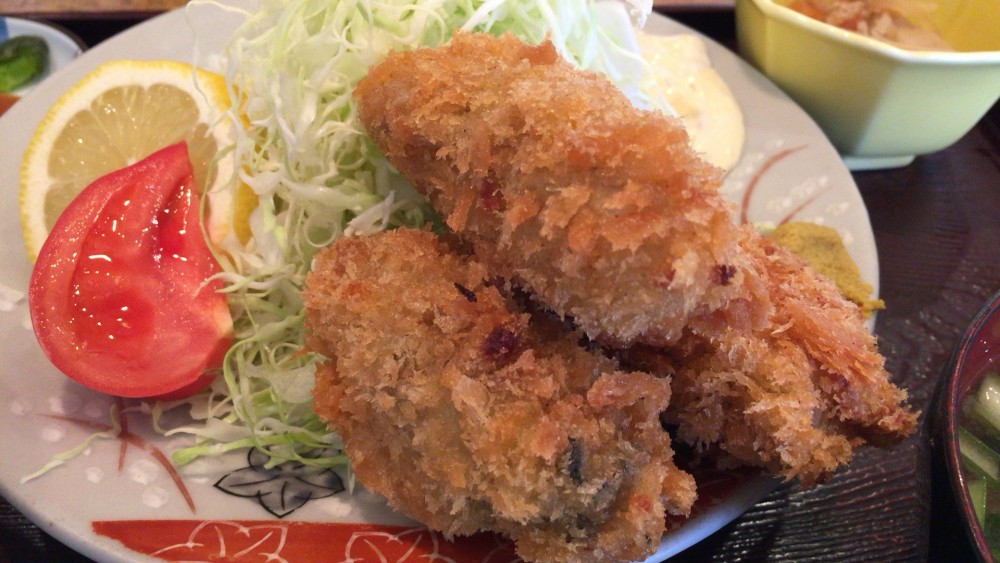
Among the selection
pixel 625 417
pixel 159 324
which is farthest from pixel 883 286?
pixel 159 324

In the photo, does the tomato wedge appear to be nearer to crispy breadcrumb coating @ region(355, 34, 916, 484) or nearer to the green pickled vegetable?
crispy breadcrumb coating @ region(355, 34, 916, 484)

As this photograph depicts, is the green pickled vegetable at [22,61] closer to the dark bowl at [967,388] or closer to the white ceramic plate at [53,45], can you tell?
the white ceramic plate at [53,45]

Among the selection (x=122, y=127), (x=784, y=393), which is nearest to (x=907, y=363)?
(x=784, y=393)

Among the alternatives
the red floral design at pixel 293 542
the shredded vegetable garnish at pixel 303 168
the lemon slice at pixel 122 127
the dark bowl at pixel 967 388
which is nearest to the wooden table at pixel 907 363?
the dark bowl at pixel 967 388

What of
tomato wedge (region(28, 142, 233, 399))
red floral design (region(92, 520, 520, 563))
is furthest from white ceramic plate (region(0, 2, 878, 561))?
tomato wedge (region(28, 142, 233, 399))

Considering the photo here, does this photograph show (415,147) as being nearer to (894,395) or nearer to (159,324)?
(159,324)

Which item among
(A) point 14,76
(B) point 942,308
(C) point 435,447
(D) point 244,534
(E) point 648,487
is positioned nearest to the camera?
(E) point 648,487
